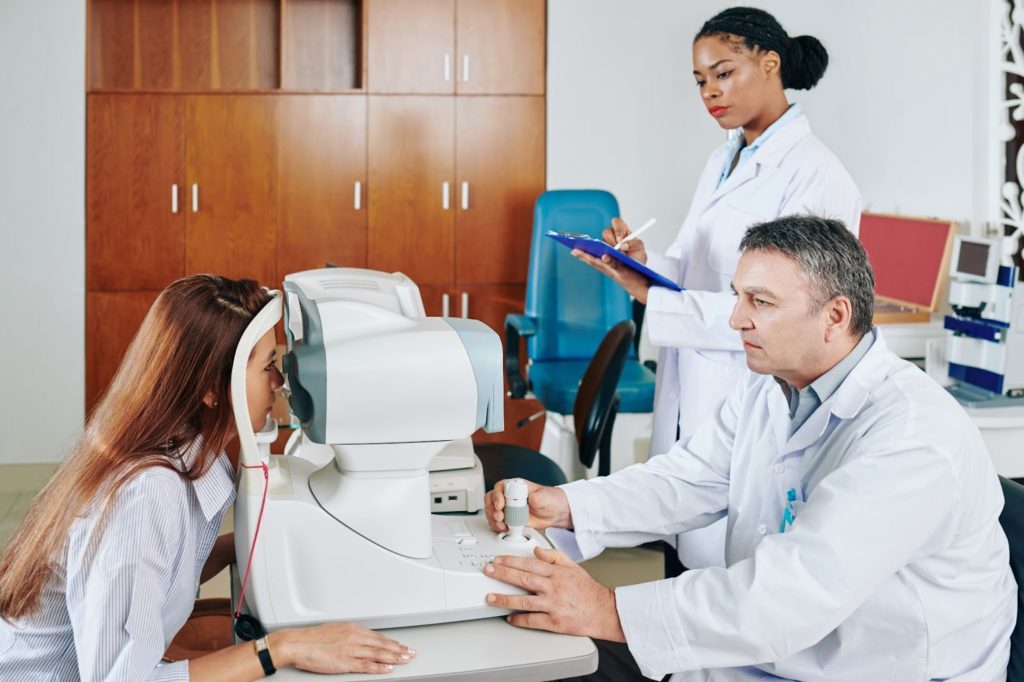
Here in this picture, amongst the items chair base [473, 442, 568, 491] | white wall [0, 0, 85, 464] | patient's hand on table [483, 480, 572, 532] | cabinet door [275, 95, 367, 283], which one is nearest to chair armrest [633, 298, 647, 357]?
cabinet door [275, 95, 367, 283]

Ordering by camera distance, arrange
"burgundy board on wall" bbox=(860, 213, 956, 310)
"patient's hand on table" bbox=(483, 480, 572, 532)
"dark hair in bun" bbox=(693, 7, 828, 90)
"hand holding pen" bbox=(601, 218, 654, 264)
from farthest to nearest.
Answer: "burgundy board on wall" bbox=(860, 213, 956, 310)
"hand holding pen" bbox=(601, 218, 654, 264)
"dark hair in bun" bbox=(693, 7, 828, 90)
"patient's hand on table" bbox=(483, 480, 572, 532)

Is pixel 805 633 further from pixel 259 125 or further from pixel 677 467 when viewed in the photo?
pixel 259 125

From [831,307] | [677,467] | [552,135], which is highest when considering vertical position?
[552,135]

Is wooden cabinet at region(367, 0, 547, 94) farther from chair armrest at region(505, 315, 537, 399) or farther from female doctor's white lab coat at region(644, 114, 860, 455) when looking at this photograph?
female doctor's white lab coat at region(644, 114, 860, 455)

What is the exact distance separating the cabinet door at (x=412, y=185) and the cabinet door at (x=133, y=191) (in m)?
0.78

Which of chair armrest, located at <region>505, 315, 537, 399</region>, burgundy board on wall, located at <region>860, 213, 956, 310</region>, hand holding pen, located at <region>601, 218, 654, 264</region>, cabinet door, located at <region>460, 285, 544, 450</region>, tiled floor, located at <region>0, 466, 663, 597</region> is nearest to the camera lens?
hand holding pen, located at <region>601, 218, 654, 264</region>

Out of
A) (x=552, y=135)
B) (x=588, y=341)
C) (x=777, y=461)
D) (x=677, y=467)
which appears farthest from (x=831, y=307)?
(x=552, y=135)

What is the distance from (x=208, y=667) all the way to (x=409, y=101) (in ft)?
11.0

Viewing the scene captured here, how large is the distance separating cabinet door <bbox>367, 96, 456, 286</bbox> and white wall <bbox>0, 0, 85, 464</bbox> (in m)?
1.16

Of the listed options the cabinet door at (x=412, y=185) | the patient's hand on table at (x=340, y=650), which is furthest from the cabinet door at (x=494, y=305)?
the patient's hand on table at (x=340, y=650)

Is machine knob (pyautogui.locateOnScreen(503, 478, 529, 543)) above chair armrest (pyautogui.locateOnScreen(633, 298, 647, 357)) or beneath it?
beneath

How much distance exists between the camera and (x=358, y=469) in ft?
4.22

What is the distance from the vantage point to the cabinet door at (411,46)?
13.8 ft

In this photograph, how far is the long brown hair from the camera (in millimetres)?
1278
